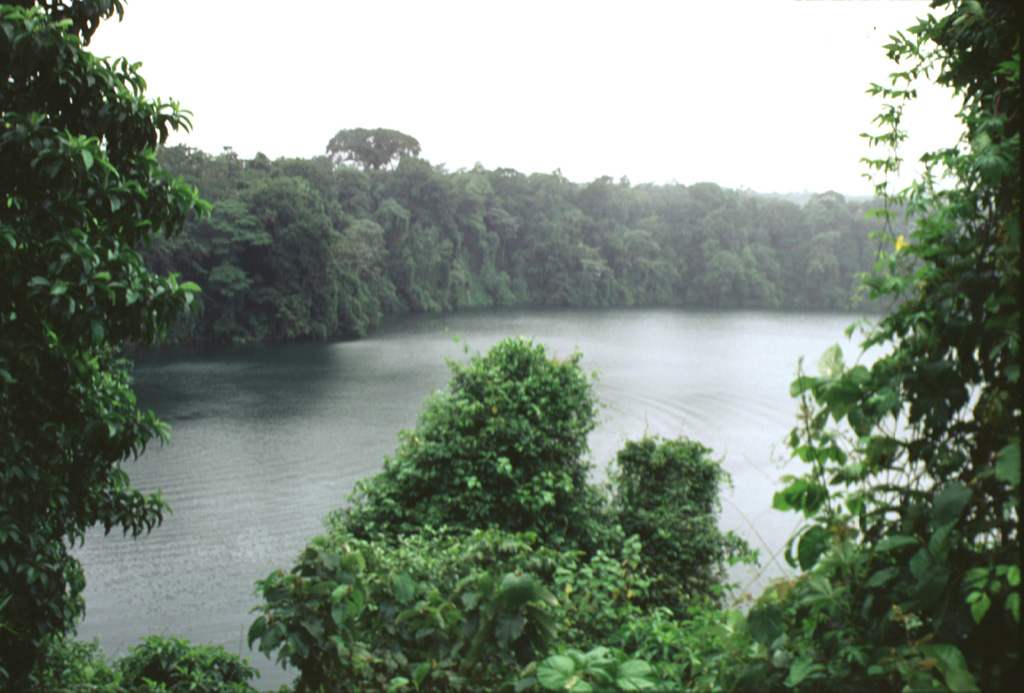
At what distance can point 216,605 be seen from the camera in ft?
23.9

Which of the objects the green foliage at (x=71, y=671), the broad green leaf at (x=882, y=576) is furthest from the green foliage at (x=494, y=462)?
the broad green leaf at (x=882, y=576)

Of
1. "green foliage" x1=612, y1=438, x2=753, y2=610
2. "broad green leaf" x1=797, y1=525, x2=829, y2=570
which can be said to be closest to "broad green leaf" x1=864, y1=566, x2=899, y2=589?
"broad green leaf" x1=797, y1=525, x2=829, y2=570

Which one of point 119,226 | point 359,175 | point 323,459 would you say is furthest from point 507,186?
point 119,226

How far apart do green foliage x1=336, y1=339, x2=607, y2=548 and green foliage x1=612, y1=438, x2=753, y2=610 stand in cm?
77

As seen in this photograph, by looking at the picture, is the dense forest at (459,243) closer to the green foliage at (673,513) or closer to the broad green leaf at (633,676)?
the green foliage at (673,513)

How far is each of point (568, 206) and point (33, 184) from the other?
5148cm

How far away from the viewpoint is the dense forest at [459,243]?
29344 millimetres

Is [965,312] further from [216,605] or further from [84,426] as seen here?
[216,605]

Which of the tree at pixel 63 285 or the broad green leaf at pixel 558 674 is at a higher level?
the tree at pixel 63 285

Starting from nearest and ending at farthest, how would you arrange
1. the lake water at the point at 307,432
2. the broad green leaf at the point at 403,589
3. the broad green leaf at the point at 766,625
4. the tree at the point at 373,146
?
the broad green leaf at the point at 766,625 < the broad green leaf at the point at 403,589 < the lake water at the point at 307,432 < the tree at the point at 373,146

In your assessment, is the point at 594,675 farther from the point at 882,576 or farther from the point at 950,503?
the point at 950,503

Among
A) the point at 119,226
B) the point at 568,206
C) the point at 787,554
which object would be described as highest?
the point at 568,206

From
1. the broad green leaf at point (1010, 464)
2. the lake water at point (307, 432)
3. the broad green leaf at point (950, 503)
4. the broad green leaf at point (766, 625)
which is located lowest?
the lake water at point (307, 432)

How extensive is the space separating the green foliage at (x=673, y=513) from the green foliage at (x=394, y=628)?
4536mm
